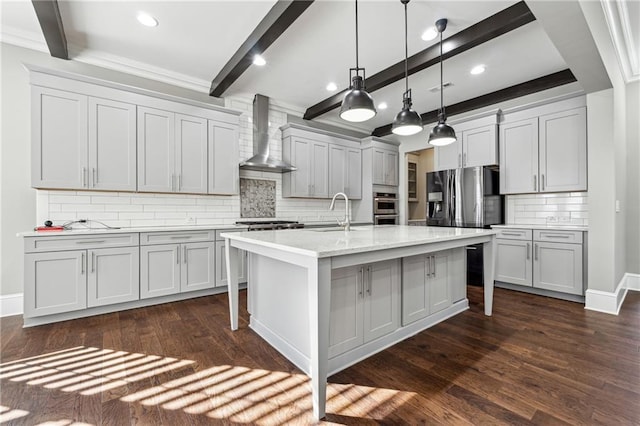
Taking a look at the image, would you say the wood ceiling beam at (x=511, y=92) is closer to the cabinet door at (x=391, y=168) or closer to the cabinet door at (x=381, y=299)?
the cabinet door at (x=391, y=168)

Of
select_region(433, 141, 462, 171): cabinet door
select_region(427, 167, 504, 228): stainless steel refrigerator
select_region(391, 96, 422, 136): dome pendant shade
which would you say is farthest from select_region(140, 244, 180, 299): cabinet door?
select_region(433, 141, 462, 171): cabinet door

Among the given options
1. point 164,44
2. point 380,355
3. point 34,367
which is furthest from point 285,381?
point 164,44

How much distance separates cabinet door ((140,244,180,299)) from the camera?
3.22 metres

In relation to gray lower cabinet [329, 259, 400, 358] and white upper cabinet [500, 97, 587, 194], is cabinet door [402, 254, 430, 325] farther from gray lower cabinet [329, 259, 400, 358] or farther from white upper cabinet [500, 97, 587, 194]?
white upper cabinet [500, 97, 587, 194]

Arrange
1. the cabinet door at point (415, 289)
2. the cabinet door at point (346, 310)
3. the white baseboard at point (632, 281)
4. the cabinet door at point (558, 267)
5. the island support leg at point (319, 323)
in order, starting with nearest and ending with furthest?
the island support leg at point (319, 323) < the cabinet door at point (346, 310) < the cabinet door at point (415, 289) < the cabinet door at point (558, 267) < the white baseboard at point (632, 281)

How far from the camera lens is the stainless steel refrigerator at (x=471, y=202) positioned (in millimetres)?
4180

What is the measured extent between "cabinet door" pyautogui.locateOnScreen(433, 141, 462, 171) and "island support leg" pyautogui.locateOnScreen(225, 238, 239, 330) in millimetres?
3887

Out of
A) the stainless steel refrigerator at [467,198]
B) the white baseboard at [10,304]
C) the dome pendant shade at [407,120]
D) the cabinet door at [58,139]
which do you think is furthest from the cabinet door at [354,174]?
the white baseboard at [10,304]

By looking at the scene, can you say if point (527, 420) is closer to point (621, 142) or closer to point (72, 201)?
point (621, 142)

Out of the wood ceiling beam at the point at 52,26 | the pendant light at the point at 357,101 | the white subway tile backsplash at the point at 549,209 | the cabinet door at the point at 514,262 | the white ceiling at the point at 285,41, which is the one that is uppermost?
the white ceiling at the point at 285,41

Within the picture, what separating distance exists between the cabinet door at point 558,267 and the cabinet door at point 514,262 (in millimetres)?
78

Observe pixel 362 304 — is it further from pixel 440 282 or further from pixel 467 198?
pixel 467 198

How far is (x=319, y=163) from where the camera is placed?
5.15 m

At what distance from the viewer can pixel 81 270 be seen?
2.88m
